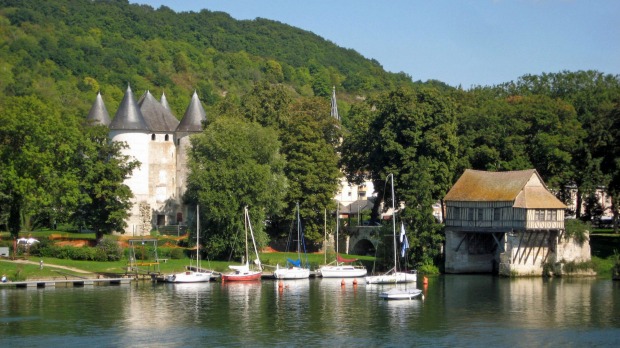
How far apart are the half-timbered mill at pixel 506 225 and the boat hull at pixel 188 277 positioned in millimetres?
19062

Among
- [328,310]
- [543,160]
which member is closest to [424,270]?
[543,160]

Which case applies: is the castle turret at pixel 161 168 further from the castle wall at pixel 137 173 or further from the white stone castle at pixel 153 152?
the castle wall at pixel 137 173

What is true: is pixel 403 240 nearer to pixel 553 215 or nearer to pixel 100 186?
pixel 553 215

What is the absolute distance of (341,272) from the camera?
70.1m

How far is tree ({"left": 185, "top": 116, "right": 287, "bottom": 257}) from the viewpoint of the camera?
72000 mm

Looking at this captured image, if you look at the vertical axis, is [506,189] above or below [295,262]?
above

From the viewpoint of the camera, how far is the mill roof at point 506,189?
6919 centimetres

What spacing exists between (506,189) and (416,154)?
866cm

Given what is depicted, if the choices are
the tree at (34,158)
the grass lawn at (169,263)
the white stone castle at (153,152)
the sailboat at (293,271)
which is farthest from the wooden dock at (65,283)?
the white stone castle at (153,152)

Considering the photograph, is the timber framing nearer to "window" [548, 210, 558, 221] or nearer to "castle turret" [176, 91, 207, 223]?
"window" [548, 210, 558, 221]

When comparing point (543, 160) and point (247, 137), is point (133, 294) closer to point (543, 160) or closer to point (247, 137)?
point (247, 137)

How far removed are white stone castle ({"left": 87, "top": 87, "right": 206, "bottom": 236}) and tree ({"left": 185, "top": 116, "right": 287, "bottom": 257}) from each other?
312 inches

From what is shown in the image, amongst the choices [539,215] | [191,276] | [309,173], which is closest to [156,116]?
[309,173]

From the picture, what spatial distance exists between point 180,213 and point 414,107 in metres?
24.7
